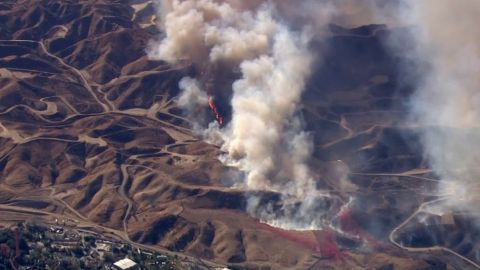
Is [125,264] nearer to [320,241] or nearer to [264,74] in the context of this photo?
[320,241]

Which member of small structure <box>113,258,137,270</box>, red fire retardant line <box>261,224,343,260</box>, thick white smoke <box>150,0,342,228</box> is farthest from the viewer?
thick white smoke <box>150,0,342,228</box>

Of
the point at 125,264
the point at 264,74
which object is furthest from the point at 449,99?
the point at 125,264

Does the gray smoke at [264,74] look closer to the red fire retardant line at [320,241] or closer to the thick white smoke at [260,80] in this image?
the thick white smoke at [260,80]

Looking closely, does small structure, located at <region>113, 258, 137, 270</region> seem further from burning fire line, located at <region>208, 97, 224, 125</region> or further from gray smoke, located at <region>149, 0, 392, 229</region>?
burning fire line, located at <region>208, 97, 224, 125</region>

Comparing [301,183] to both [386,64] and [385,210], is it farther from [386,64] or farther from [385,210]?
[386,64]

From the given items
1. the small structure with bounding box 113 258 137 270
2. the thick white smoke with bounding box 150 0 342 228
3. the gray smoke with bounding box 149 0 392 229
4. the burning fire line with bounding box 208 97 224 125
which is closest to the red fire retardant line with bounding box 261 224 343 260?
the gray smoke with bounding box 149 0 392 229

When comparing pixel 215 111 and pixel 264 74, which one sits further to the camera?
pixel 215 111
